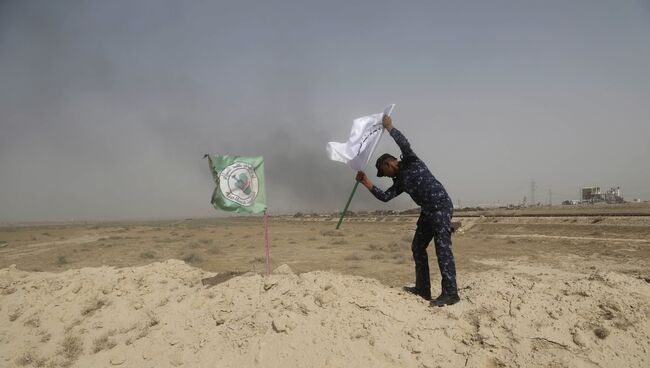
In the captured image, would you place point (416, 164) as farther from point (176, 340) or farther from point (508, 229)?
point (508, 229)

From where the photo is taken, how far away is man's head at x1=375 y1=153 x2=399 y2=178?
16.2 ft

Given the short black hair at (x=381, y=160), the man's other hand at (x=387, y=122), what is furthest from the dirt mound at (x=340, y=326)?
the man's other hand at (x=387, y=122)

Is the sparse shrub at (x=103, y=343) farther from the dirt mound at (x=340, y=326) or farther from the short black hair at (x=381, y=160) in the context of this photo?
the short black hair at (x=381, y=160)

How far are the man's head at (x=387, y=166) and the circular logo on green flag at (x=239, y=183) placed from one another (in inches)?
137

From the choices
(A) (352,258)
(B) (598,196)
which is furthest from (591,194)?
(A) (352,258)

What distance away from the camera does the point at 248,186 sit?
7.73 metres

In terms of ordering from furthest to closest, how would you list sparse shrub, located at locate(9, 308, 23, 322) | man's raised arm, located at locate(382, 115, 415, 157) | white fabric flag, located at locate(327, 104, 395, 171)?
sparse shrub, located at locate(9, 308, 23, 322)
white fabric flag, located at locate(327, 104, 395, 171)
man's raised arm, located at locate(382, 115, 415, 157)

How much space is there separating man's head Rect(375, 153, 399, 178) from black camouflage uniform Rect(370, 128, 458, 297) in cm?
7

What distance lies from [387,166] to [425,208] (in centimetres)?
70

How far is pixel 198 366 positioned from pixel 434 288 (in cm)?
373

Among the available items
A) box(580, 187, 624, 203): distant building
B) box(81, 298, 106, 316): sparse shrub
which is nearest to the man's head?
box(81, 298, 106, 316): sparse shrub

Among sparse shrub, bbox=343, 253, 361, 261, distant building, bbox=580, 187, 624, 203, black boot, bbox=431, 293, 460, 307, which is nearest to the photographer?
black boot, bbox=431, 293, 460, 307

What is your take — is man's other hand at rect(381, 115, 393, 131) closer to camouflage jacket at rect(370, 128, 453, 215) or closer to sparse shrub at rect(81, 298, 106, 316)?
camouflage jacket at rect(370, 128, 453, 215)

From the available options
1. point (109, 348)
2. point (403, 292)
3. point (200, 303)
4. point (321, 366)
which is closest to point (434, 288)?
point (403, 292)
